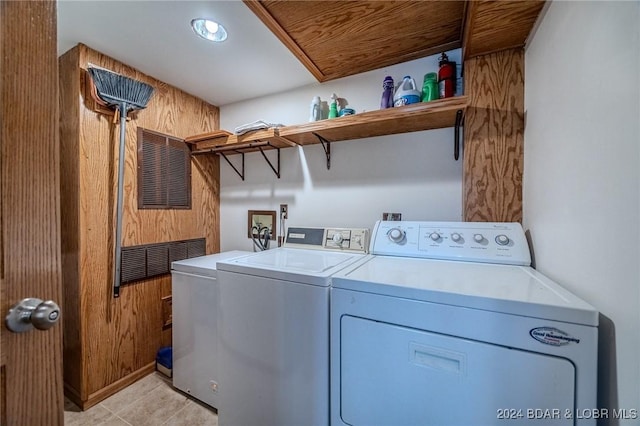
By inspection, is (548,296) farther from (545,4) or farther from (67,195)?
(67,195)

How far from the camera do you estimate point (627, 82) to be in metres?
0.61

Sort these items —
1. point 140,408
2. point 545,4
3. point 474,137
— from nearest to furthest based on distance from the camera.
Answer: point 545,4
point 474,137
point 140,408

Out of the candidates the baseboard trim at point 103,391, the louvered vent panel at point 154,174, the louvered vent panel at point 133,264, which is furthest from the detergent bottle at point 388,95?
the baseboard trim at point 103,391

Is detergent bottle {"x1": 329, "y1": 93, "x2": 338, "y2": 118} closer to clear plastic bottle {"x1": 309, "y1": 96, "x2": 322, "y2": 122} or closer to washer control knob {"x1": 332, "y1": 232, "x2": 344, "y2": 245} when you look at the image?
clear plastic bottle {"x1": 309, "y1": 96, "x2": 322, "y2": 122}

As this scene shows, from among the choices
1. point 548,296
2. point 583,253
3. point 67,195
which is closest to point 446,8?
point 583,253

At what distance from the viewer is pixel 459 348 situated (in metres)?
0.78

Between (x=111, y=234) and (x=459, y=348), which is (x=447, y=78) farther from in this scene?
(x=111, y=234)

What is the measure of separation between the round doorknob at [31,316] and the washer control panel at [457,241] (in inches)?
50.8

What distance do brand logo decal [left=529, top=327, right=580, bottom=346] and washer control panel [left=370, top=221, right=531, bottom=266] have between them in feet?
1.76

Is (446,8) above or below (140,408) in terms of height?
above

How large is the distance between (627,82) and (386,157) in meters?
1.19

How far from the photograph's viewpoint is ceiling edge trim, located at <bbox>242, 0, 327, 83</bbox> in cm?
125

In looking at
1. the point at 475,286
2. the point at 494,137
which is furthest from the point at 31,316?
the point at 494,137

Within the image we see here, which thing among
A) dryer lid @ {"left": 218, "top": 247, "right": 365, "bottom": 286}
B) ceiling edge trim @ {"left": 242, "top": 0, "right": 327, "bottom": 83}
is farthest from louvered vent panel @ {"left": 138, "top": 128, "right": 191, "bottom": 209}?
ceiling edge trim @ {"left": 242, "top": 0, "right": 327, "bottom": 83}
